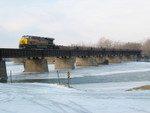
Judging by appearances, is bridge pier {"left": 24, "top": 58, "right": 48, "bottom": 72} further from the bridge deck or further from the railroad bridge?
the bridge deck

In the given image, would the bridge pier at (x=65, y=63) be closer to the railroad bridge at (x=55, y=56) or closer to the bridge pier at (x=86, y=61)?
the railroad bridge at (x=55, y=56)

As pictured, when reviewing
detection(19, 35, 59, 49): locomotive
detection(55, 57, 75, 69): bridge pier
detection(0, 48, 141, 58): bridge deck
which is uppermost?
detection(19, 35, 59, 49): locomotive

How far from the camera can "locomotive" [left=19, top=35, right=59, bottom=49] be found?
55.7 meters

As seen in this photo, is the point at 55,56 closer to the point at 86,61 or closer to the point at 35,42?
the point at 35,42

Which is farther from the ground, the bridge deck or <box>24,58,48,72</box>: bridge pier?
the bridge deck

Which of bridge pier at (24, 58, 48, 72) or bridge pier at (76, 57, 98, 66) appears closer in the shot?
bridge pier at (24, 58, 48, 72)

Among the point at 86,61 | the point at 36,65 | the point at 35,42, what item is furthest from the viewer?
the point at 86,61

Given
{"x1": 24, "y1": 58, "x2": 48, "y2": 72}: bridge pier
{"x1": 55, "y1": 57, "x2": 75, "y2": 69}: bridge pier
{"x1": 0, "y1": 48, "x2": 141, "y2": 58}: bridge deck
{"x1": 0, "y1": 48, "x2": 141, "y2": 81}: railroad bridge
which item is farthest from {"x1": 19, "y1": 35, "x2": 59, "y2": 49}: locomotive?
{"x1": 55, "y1": 57, "x2": 75, "y2": 69}: bridge pier

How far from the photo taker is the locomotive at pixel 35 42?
5565 centimetres

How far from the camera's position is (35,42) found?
192ft

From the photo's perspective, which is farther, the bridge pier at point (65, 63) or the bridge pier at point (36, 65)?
the bridge pier at point (65, 63)

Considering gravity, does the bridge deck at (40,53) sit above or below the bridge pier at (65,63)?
above

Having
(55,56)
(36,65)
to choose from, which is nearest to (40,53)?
(36,65)

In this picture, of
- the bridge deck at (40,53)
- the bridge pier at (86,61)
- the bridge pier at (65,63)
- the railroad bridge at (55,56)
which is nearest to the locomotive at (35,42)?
the railroad bridge at (55,56)
